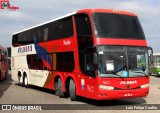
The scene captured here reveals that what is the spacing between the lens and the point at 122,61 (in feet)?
47.5

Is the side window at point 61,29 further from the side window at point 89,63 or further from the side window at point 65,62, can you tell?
the side window at point 89,63

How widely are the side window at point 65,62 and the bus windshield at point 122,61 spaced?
2.42m

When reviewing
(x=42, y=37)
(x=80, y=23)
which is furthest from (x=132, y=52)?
(x=42, y=37)

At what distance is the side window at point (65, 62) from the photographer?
648 inches

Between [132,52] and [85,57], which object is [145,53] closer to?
[132,52]

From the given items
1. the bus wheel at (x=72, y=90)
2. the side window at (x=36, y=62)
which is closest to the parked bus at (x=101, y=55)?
the bus wheel at (x=72, y=90)

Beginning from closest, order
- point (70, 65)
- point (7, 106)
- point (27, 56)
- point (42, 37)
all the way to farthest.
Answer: point (7, 106), point (70, 65), point (42, 37), point (27, 56)

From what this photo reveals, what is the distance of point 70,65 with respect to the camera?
16.6 m

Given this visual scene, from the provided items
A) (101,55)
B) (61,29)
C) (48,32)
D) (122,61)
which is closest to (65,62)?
(61,29)

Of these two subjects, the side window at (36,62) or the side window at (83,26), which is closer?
the side window at (83,26)

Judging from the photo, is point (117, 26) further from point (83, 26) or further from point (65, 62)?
point (65, 62)

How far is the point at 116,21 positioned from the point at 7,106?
5.37 meters

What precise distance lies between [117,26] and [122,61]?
4.79 feet

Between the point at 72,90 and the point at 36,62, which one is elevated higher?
the point at 36,62
